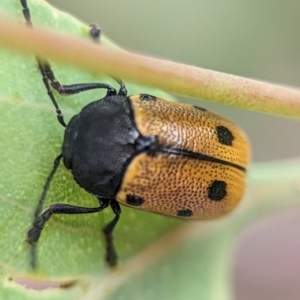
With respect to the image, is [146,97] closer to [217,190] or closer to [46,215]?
[217,190]

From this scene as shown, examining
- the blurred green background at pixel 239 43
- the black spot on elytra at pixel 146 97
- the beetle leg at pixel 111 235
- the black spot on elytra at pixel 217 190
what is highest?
the black spot on elytra at pixel 146 97

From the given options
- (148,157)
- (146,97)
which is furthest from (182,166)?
(146,97)

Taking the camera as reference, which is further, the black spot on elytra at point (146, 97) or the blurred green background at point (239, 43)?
the blurred green background at point (239, 43)

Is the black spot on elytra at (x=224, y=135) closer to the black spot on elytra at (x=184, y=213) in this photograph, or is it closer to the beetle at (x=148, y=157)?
the beetle at (x=148, y=157)

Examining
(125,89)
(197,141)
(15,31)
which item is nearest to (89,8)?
(125,89)

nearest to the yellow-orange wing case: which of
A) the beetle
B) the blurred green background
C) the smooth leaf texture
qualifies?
the beetle

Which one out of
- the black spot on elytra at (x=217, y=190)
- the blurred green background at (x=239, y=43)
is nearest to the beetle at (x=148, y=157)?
the black spot on elytra at (x=217, y=190)
